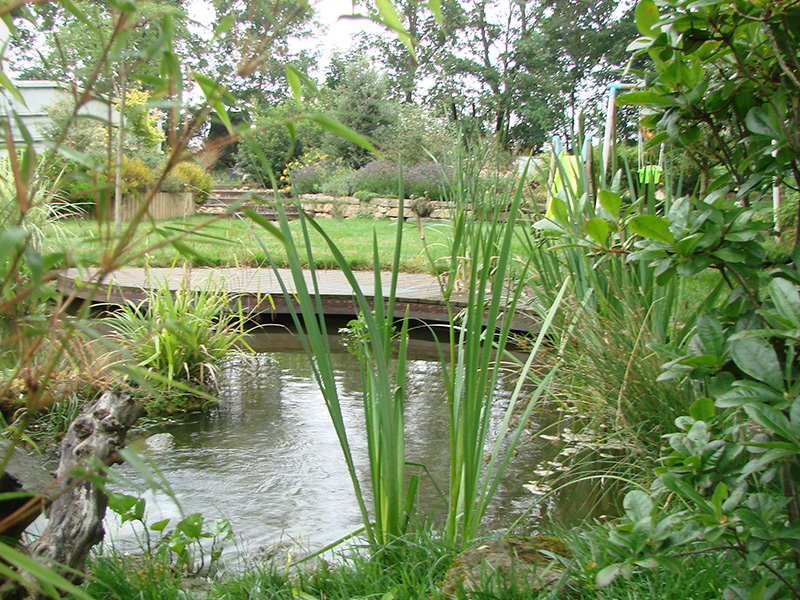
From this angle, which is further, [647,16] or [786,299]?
[647,16]

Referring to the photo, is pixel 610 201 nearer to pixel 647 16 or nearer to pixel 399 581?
pixel 647 16

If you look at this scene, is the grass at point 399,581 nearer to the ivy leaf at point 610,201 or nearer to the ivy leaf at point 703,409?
the ivy leaf at point 703,409

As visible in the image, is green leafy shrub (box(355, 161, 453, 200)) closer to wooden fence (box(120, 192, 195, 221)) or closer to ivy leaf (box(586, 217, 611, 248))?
wooden fence (box(120, 192, 195, 221))

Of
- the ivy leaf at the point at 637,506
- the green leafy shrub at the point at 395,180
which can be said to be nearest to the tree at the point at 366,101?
the green leafy shrub at the point at 395,180

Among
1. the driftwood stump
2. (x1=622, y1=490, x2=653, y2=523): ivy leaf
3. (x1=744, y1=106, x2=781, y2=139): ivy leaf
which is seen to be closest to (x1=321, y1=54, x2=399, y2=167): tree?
the driftwood stump

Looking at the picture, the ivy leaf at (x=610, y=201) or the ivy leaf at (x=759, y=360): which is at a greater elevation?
the ivy leaf at (x=610, y=201)

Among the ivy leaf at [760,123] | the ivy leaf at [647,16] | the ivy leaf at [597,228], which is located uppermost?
the ivy leaf at [647,16]

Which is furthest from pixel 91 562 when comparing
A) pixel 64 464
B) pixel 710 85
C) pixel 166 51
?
pixel 710 85

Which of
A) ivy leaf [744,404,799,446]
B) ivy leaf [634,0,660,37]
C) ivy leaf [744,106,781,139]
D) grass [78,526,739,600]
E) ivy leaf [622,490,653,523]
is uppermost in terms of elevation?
ivy leaf [634,0,660,37]

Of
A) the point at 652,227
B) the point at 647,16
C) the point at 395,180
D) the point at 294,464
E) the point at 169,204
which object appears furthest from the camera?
the point at 395,180

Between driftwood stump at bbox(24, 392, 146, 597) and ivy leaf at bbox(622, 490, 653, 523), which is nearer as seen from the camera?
ivy leaf at bbox(622, 490, 653, 523)

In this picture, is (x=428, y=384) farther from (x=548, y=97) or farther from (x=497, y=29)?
(x=497, y=29)

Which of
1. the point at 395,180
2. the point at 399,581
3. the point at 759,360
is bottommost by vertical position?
the point at 399,581

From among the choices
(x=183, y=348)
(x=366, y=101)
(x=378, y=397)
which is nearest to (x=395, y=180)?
(x=366, y=101)
